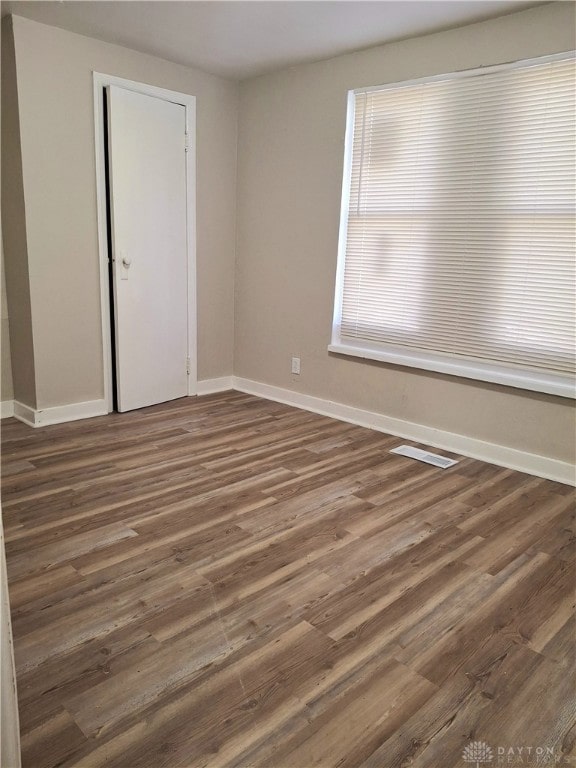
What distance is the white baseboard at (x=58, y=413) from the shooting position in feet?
11.6

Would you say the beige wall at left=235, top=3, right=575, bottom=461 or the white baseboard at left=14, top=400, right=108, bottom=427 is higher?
the beige wall at left=235, top=3, right=575, bottom=461

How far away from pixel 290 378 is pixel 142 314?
124 cm

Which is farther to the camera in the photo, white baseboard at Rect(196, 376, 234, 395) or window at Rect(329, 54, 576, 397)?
white baseboard at Rect(196, 376, 234, 395)

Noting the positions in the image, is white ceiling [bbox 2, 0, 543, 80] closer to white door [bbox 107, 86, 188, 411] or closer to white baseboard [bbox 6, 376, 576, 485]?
white door [bbox 107, 86, 188, 411]

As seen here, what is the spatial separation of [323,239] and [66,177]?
5.72ft

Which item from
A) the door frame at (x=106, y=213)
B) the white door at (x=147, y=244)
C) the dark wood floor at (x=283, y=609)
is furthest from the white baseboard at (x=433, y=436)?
the white door at (x=147, y=244)

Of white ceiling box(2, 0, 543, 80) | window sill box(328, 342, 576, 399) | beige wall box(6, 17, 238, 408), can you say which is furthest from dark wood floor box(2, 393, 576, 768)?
white ceiling box(2, 0, 543, 80)

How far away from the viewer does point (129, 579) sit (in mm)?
1990

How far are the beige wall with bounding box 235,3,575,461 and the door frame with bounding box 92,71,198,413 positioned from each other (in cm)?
46

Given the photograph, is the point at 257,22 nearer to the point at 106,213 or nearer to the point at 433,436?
the point at 106,213

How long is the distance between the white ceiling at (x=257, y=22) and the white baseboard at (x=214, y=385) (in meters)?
2.39

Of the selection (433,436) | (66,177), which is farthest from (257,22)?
(433,436)

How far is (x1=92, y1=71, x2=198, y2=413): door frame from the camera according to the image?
352cm

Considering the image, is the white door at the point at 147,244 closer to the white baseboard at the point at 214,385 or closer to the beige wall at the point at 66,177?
the beige wall at the point at 66,177
